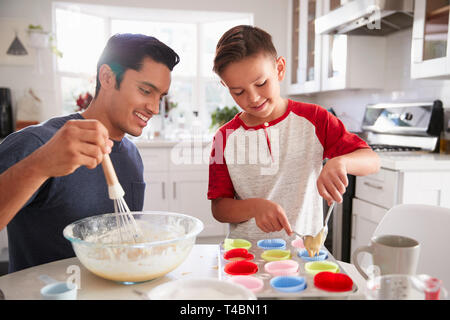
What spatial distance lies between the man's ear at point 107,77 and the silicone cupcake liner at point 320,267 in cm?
73

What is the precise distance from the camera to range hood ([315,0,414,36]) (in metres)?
1.90

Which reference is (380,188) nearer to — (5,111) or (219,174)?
(219,174)

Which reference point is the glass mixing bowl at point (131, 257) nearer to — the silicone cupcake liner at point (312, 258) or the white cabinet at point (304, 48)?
the silicone cupcake liner at point (312, 258)

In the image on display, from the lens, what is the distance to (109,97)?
42.6 inches

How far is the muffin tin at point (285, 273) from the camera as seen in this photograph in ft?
1.95

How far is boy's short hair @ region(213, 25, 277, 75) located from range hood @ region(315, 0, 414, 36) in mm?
1150

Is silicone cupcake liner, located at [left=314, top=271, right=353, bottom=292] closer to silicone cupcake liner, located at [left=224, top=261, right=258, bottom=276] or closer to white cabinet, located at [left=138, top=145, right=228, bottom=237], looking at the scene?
silicone cupcake liner, located at [left=224, top=261, right=258, bottom=276]

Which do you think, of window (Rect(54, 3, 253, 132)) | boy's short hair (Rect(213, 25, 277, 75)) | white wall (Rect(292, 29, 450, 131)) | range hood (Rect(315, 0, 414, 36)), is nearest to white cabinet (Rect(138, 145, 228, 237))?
window (Rect(54, 3, 253, 132))

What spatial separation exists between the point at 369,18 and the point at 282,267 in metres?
1.83

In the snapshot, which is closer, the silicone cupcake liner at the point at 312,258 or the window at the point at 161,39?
the silicone cupcake liner at the point at 312,258

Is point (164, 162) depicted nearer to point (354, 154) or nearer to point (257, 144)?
point (257, 144)

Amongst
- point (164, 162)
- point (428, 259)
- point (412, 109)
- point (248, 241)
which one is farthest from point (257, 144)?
point (164, 162)

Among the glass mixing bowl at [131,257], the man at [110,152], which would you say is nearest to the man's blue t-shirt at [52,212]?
the man at [110,152]

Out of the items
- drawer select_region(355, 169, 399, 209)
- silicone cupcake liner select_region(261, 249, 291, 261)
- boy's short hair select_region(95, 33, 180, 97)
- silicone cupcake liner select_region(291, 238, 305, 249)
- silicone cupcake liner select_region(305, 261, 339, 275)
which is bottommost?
drawer select_region(355, 169, 399, 209)
